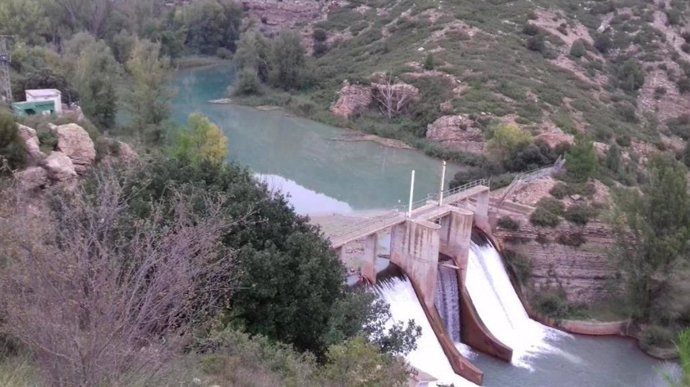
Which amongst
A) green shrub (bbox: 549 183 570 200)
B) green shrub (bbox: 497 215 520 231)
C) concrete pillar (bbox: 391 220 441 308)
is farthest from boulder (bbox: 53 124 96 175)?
green shrub (bbox: 549 183 570 200)

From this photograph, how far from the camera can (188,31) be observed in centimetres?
6181

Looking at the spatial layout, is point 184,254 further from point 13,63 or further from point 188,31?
point 188,31

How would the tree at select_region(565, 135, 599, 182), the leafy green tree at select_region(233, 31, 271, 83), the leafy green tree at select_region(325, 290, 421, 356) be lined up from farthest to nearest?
the leafy green tree at select_region(233, 31, 271, 83)
the tree at select_region(565, 135, 599, 182)
the leafy green tree at select_region(325, 290, 421, 356)

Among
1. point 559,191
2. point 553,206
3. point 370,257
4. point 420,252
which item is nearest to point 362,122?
point 559,191

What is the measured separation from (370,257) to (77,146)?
26.3 ft

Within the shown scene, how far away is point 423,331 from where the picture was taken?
18.3 meters

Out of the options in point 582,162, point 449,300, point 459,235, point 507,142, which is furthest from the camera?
point 507,142

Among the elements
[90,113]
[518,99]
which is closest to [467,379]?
[90,113]

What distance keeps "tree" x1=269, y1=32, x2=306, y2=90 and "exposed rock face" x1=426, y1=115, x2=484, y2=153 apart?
13.4 meters

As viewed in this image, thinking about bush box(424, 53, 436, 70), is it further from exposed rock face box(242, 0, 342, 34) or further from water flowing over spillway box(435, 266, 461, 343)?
water flowing over spillway box(435, 266, 461, 343)

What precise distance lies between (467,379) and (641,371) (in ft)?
18.8

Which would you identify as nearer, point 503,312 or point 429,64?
→ point 503,312

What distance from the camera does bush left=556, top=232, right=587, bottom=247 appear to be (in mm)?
→ 24781

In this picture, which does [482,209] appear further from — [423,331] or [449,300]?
[423,331]
